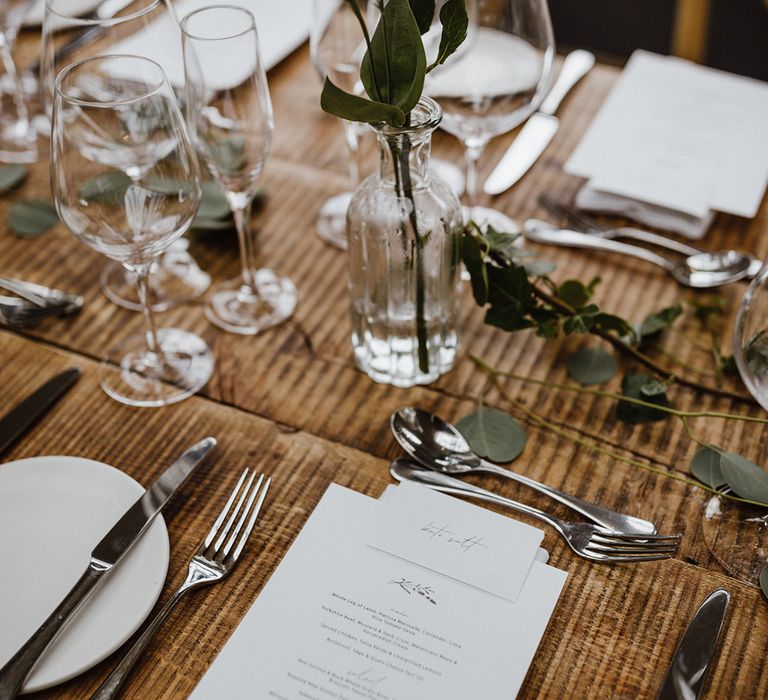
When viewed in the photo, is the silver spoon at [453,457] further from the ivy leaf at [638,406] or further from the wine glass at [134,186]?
the wine glass at [134,186]

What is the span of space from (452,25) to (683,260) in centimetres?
50

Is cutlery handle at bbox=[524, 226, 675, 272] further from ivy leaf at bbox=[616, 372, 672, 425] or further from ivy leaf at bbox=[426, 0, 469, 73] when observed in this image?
ivy leaf at bbox=[426, 0, 469, 73]

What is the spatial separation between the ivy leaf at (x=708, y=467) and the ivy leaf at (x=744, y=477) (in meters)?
0.01

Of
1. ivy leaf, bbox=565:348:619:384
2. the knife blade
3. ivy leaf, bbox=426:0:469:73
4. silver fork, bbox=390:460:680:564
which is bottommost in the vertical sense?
ivy leaf, bbox=565:348:619:384

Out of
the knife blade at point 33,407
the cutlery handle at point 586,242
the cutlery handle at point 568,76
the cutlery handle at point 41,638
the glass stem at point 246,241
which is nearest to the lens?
the cutlery handle at point 41,638

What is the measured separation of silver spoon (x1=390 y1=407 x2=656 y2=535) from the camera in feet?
2.52

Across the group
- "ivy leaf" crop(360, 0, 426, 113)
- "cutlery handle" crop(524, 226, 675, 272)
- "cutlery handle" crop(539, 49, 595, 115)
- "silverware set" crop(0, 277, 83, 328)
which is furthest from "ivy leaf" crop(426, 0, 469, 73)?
"cutlery handle" crop(539, 49, 595, 115)

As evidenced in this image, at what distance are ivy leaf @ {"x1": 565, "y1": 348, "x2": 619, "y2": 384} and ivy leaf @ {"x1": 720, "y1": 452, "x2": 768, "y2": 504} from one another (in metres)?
0.16

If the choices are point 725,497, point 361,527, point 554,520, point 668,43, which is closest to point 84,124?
point 361,527

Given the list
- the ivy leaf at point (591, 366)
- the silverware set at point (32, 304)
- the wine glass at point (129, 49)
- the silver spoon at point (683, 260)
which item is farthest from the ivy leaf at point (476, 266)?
the silverware set at point (32, 304)

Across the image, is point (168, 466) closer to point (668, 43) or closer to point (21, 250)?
point (21, 250)

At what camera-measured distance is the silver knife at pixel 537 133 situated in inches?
47.7

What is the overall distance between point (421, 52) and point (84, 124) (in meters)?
0.41

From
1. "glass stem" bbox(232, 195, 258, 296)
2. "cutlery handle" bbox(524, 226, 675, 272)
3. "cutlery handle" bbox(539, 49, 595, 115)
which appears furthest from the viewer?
"cutlery handle" bbox(539, 49, 595, 115)
